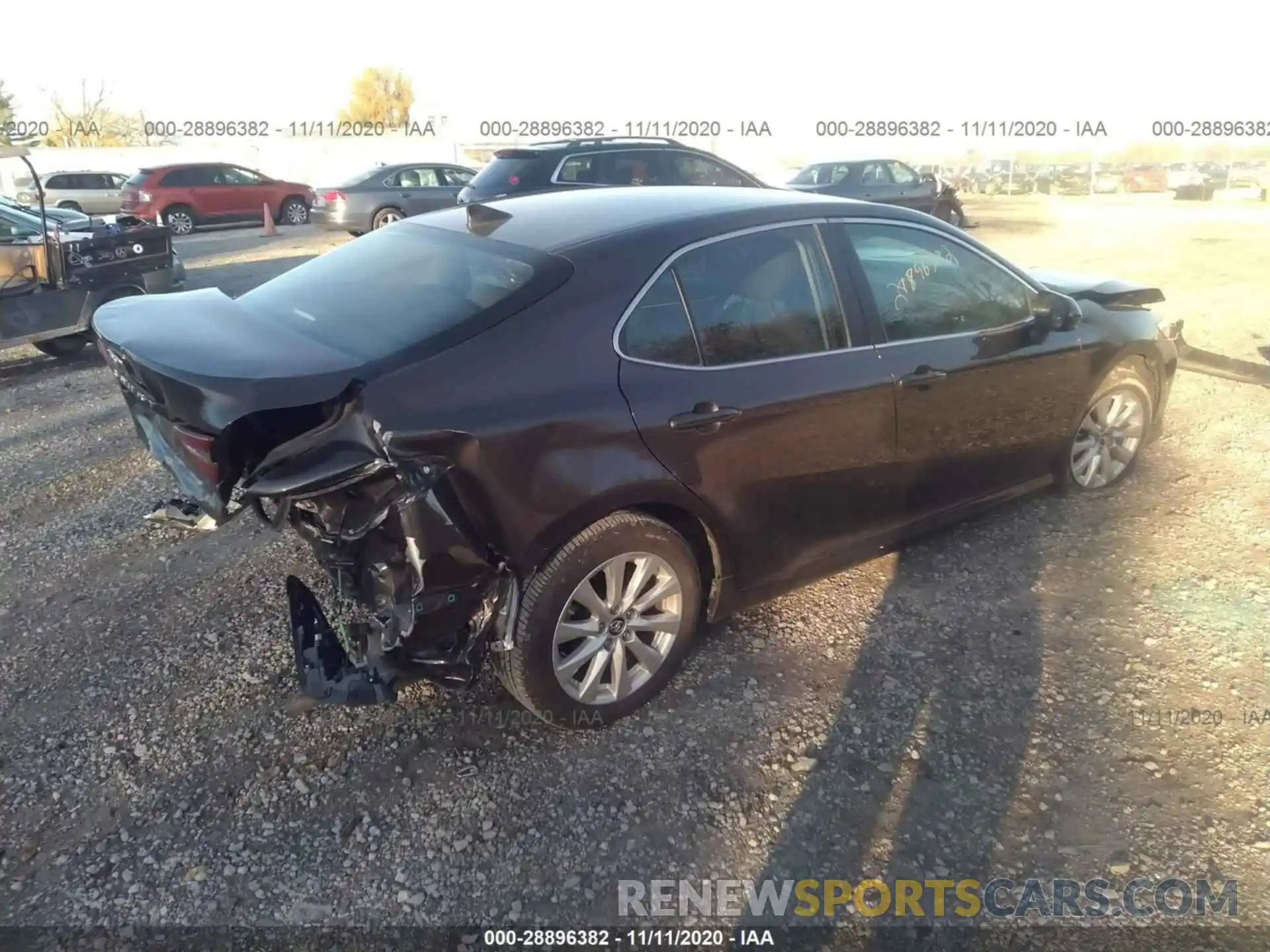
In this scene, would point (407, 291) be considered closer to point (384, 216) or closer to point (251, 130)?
point (384, 216)

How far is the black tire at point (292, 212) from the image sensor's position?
20.4 metres

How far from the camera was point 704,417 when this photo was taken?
2891 millimetres

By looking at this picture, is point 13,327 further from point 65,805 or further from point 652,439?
point 652,439

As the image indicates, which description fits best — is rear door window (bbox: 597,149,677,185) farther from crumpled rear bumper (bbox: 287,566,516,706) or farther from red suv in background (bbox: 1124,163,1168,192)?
red suv in background (bbox: 1124,163,1168,192)

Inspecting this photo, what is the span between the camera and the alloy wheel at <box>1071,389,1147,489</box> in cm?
448

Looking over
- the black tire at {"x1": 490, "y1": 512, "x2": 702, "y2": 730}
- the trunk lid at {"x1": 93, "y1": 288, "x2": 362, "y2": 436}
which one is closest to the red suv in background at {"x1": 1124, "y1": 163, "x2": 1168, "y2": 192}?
the black tire at {"x1": 490, "y1": 512, "x2": 702, "y2": 730}

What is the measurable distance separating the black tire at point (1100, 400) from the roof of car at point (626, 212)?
1406mm

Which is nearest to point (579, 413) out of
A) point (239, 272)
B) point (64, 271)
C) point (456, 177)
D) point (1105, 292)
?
point (1105, 292)

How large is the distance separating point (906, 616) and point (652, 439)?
4.95 feet

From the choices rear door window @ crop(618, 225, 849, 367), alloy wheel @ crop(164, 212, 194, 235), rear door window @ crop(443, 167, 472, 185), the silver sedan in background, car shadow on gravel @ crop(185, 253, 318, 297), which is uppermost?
rear door window @ crop(443, 167, 472, 185)

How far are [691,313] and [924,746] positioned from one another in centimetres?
164

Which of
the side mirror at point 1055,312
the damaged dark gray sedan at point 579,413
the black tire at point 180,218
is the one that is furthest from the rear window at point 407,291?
the black tire at point 180,218

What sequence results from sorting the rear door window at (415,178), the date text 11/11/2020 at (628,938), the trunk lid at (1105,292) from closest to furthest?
the date text 11/11/2020 at (628,938)
the trunk lid at (1105,292)
the rear door window at (415,178)

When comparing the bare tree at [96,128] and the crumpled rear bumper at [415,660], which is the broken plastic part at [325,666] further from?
the bare tree at [96,128]
